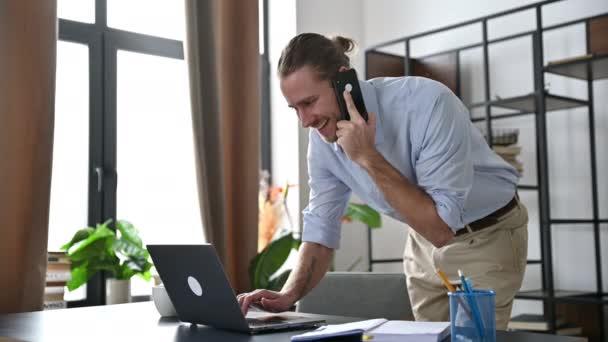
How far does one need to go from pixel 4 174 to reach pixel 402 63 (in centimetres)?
249

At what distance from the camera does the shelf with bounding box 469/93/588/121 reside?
12.0 feet

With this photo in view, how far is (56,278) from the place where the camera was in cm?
339

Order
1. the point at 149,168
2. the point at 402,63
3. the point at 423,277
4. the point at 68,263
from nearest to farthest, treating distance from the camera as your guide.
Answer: the point at 423,277 < the point at 68,263 < the point at 149,168 < the point at 402,63

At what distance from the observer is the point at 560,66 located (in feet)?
11.7

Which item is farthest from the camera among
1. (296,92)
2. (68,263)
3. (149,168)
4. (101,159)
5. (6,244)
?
(149,168)

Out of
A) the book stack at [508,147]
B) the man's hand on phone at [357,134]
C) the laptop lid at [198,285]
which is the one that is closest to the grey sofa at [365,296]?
the man's hand on phone at [357,134]

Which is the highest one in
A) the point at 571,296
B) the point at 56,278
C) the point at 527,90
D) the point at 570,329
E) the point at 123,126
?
the point at 527,90

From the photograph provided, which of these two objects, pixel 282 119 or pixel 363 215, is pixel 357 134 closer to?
pixel 363 215

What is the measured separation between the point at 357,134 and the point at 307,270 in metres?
0.40

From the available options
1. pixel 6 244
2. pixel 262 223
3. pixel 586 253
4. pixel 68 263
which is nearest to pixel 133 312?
pixel 6 244

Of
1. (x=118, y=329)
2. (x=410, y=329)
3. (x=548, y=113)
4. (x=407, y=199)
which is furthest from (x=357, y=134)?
(x=548, y=113)

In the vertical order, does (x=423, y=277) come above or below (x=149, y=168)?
below

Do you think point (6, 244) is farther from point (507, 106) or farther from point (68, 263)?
point (507, 106)

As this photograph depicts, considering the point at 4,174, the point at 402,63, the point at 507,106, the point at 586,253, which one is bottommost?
the point at 586,253
